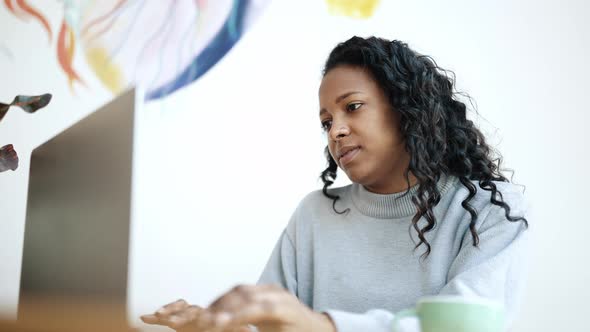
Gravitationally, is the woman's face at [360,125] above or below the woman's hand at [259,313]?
above

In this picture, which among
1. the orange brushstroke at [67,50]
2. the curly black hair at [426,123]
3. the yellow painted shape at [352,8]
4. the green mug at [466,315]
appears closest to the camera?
the green mug at [466,315]

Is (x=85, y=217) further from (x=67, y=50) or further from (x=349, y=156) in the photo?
(x=67, y=50)

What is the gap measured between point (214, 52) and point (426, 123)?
78 centimetres

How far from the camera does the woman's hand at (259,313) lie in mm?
417

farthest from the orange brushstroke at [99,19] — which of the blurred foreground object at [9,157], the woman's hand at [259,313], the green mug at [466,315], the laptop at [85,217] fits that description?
the green mug at [466,315]

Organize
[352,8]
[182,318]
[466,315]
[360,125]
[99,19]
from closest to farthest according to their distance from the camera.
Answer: [466,315]
[182,318]
[360,125]
[99,19]
[352,8]

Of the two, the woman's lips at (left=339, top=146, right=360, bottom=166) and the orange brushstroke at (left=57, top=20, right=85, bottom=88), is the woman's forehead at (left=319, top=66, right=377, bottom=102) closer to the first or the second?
the woman's lips at (left=339, top=146, right=360, bottom=166)

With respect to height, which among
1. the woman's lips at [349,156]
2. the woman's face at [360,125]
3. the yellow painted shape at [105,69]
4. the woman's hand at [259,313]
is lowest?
the woman's hand at [259,313]

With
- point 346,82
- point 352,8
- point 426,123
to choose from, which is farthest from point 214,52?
point 426,123

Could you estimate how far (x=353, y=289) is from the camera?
959mm

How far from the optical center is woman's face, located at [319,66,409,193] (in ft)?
3.14

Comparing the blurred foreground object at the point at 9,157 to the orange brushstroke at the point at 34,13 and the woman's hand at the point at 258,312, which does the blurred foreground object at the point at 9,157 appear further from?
the woman's hand at the point at 258,312

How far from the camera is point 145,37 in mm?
1506

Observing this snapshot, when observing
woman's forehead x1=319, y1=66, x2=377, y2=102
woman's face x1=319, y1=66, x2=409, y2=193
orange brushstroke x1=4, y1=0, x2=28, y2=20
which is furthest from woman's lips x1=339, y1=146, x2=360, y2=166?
orange brushstroke x1=4, y1=0, x2=28, y2=20
